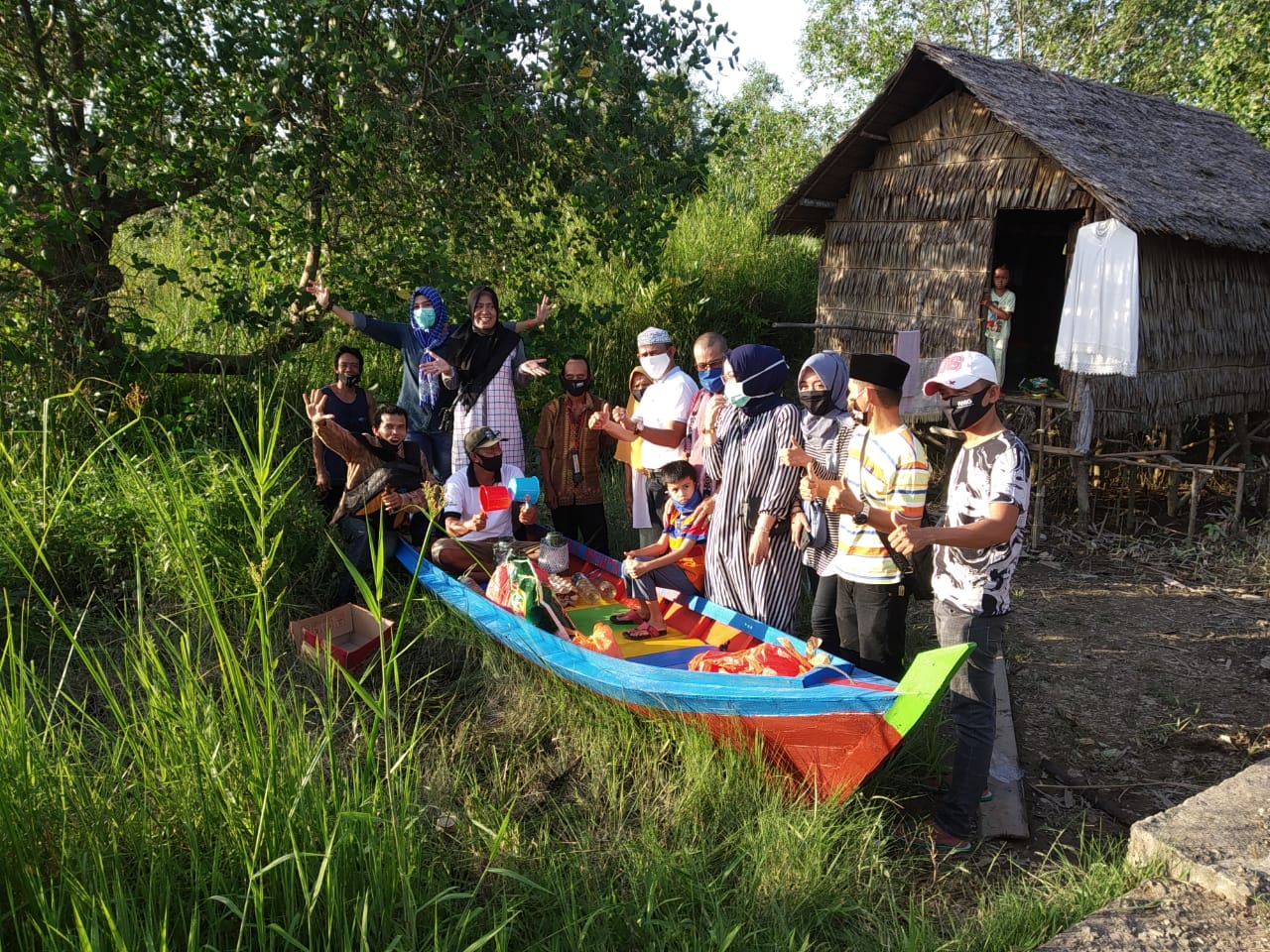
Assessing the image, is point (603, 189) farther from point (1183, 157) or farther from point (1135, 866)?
point (1183, 157)

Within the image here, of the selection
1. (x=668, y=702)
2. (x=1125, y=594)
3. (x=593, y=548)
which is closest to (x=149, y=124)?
(x=593, y=548)

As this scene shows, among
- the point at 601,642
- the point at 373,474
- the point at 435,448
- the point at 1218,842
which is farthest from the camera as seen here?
the point at 435,448

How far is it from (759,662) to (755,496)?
0.73 m

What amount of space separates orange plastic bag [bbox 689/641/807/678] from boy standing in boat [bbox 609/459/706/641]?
75cm

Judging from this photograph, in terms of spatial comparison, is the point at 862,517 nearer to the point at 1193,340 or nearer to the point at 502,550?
the point at 502,550

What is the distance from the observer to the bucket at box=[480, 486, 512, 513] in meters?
5.01

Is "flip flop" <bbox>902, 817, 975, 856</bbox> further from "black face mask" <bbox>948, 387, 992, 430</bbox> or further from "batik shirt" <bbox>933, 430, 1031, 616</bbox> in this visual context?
"black face mask" <bbox>948, 387, 992, 430</bbox>

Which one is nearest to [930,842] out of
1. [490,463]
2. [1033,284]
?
[490,463]

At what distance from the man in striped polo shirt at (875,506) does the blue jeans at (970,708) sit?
1.12ft

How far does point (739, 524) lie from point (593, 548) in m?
1.80

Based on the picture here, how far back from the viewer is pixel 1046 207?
8008 millimetres

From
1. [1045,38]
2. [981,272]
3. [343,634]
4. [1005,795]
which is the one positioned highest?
[1045,38]

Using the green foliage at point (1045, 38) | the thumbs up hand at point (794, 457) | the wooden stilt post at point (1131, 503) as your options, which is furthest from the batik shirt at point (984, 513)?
the green foliage at point (1045, 38)

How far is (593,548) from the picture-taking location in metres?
5.85
